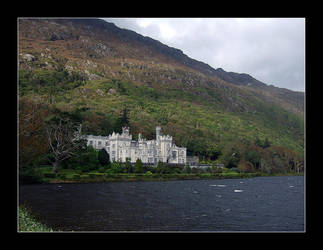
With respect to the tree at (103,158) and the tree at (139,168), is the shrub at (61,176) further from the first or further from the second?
the tree at (139,168)

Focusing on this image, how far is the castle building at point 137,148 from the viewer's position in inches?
1805

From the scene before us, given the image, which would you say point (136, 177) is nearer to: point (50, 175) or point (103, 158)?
point (103, 158)

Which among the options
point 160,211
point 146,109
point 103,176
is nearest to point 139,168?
point 103,176

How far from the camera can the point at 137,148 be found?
47375mm

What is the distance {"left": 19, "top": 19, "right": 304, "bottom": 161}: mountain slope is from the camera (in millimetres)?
62875

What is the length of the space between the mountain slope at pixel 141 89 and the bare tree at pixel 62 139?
34.8 feet

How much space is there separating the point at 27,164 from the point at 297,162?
163 feet

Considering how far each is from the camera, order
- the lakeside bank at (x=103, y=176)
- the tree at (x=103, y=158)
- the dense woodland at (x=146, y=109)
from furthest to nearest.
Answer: the tree at (x=103, y=158)
the dense woodland at (x=146, y=109)
the lakeside bank at (x=103, y=176)

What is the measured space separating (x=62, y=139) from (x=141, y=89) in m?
48.2

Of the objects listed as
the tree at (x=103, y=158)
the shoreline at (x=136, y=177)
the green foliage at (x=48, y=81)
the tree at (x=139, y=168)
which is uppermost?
the green foliage at (x=48, y=81)

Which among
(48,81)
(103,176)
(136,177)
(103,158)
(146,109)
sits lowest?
(136,177)

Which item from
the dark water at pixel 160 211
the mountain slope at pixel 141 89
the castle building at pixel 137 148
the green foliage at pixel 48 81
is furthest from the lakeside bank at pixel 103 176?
the green foliage at pixel 48 81
